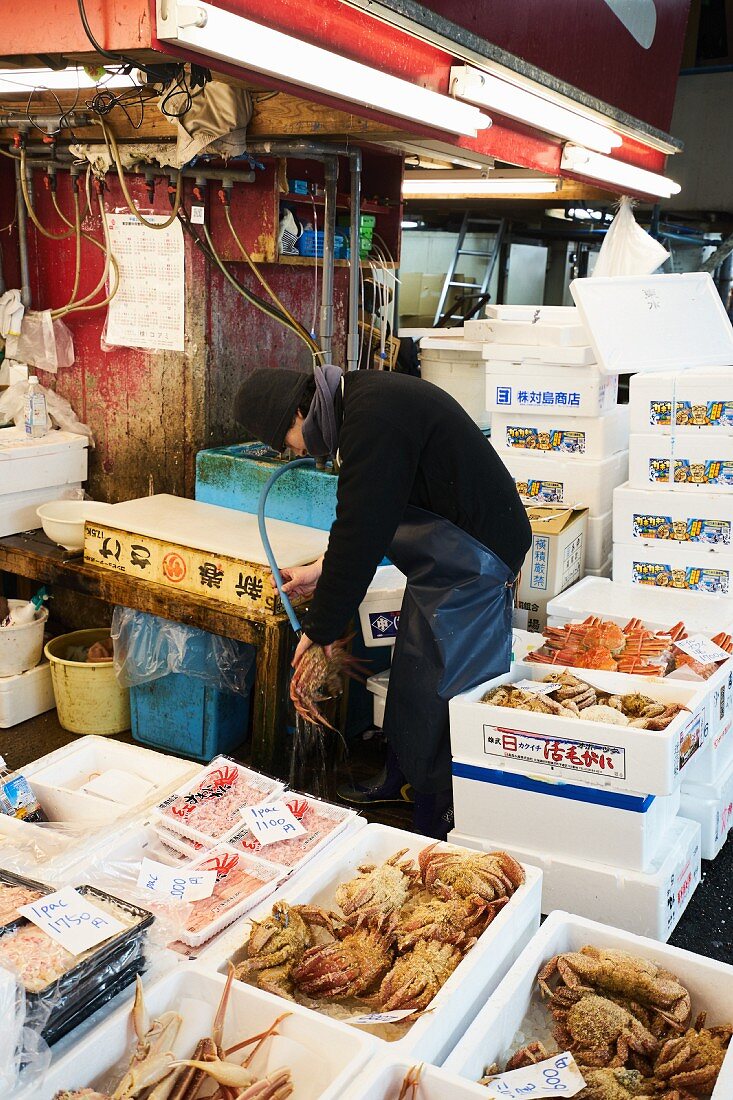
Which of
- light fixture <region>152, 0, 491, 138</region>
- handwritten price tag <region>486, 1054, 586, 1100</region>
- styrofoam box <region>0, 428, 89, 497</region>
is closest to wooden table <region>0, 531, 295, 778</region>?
styrofoam box <region>0, 428, 89, 497</region>

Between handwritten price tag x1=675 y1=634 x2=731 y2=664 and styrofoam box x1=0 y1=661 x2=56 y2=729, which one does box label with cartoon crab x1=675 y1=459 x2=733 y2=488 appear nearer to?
handwritten price tag x1=675 y1=634 x2=731 y2=664

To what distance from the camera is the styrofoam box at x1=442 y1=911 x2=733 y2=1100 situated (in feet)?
6.01

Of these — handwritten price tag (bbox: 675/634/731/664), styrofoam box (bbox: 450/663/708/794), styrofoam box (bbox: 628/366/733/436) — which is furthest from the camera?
styrofoam box (bbox: 628/366/733/436)

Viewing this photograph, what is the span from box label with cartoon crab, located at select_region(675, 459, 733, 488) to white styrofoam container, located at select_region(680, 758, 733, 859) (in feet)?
4.43

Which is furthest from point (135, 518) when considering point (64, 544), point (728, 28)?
point (728, 28)

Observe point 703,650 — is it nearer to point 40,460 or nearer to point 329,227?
point 329,227

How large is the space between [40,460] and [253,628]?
1963mm

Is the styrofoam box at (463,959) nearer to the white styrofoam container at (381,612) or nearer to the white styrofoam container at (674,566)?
the white styrofoam container at (381,612)

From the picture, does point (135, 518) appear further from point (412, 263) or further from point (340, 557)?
point (412, 263)

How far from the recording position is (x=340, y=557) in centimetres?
339

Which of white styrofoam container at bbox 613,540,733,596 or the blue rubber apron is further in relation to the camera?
white styrofoam container at bbox 613,540,733,596

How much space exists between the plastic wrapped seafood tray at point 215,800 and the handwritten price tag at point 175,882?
161 millimetres

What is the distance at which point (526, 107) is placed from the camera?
4.92 meters

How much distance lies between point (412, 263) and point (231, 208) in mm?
7414
